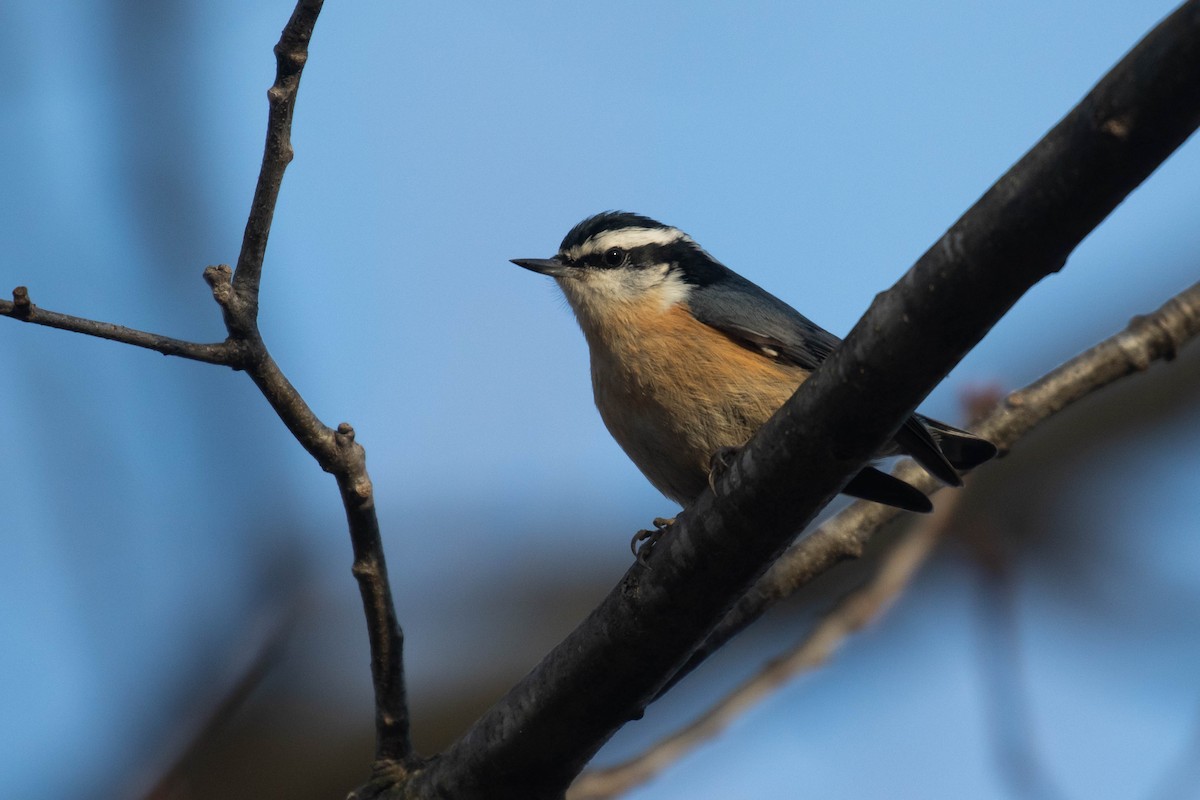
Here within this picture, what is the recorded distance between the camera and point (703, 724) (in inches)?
123

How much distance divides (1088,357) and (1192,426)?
2.72 metres

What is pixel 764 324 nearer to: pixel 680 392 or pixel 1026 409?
pixel 680 392

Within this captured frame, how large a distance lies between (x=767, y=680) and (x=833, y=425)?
1.35 meters

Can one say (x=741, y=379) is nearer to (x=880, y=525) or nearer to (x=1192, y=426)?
(x=880, y=525)

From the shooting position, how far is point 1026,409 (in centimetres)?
348

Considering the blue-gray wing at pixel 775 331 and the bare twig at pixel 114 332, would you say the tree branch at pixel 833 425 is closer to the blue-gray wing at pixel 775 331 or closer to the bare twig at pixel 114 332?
the bare twig at pixel 114 332

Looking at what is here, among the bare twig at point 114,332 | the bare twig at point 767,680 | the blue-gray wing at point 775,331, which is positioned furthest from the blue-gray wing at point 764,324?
the bare twig at point 114,332

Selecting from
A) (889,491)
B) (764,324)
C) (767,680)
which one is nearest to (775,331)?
(764,324)

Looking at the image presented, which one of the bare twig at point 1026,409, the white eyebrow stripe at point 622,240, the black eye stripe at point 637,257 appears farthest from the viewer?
the white eyebrow stripe at point 622,240

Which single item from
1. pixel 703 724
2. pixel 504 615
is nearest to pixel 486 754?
pixel 703 724

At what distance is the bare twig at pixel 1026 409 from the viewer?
3283 mm

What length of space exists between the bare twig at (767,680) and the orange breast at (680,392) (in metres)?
0.52

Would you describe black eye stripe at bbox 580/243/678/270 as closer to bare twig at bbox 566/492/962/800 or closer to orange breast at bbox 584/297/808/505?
orange breast at bbox 584/297/808/505

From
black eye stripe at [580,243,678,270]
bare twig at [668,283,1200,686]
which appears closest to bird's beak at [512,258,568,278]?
black eye stripe at [580,243,678,270]
